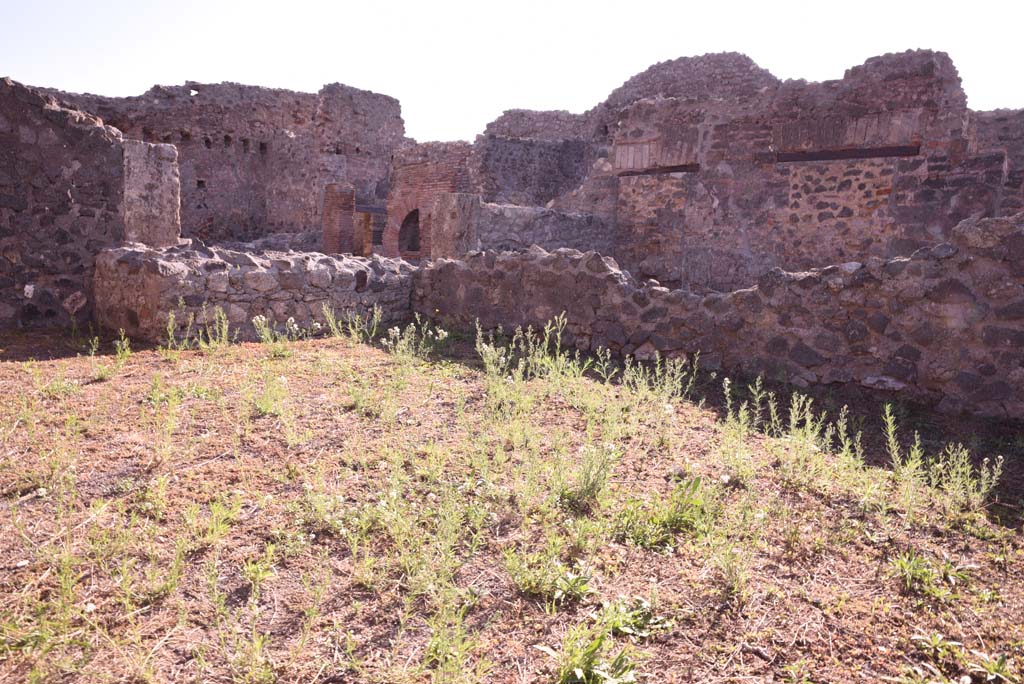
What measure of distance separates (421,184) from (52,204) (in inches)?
458

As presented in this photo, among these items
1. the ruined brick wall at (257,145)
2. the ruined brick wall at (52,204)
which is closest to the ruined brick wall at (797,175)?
the ruined brick wall at (52,204)

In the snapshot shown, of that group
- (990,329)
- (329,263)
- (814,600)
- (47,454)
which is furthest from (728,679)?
(329,263)

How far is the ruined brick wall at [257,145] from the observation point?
1806cm

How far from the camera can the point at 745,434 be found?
4.28 meters

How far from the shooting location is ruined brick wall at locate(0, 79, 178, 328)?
20.5ft

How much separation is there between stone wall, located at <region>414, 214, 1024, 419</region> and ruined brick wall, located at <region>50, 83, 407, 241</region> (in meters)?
14.8

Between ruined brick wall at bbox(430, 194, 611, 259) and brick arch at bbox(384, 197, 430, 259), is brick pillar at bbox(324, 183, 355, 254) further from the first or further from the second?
ruined brick wall at bbox(430, 194, 611, 259)

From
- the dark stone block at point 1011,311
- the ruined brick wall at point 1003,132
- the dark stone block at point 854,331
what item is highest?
the ruined brick wall at point 1003,132

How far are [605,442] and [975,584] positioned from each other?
1834 mm

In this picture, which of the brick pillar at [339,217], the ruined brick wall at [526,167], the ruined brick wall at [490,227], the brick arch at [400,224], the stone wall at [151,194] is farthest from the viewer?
the brick arch at [400,224]

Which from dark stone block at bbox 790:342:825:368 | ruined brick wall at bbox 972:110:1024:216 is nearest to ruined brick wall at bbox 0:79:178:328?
dark stone block at bbox 790:342:825:368

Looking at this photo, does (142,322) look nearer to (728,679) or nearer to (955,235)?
(728,679)

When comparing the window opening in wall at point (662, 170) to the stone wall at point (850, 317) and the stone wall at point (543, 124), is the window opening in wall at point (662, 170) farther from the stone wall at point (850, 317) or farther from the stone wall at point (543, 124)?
the stone wall at point (543, 124)

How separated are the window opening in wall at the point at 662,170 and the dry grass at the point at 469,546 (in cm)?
709
